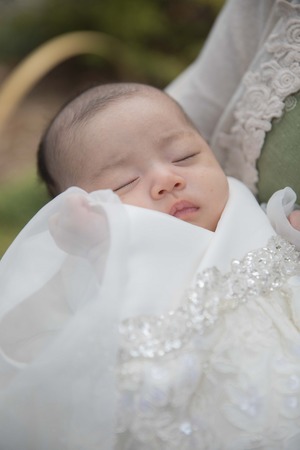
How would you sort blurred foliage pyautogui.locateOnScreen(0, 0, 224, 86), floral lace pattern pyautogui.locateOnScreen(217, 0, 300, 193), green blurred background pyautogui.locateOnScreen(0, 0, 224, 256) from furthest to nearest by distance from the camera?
blurred foliage pyautogui.locateOnScreen(0, 0, 224, 86), green blurred background pyautogui.locateOnScreen(0, 0, 224, 256), floral lace pattern pyautogui.locateOnScreen(217, 0, 300, 193)

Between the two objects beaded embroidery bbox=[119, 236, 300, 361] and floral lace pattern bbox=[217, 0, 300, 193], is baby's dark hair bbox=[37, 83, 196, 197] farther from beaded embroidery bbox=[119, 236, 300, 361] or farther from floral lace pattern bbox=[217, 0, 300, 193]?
beaded embroidery bbox=[119, 236, 300, 361]

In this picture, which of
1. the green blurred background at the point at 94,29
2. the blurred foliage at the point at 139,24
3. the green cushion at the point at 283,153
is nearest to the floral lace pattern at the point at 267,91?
the green cushion at the point at 283,153

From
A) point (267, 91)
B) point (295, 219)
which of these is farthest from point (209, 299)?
point (267, 91)

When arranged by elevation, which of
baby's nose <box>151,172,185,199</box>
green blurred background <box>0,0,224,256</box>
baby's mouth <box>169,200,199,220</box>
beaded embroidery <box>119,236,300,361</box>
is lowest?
green blurred background <box>0,0,224,256</box>

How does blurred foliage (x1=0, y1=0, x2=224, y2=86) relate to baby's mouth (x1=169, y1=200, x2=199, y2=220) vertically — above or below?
below

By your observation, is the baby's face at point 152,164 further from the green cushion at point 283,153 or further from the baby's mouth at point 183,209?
the green cushion at point 283,153

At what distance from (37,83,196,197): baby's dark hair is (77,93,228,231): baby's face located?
0.07 ft

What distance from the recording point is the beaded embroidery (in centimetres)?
77

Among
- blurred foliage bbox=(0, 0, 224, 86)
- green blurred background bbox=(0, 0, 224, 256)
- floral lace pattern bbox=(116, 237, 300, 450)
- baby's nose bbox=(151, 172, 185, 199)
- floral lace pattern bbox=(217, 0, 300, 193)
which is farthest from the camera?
blurred foliage bbox=(0, 0, 224, 86)

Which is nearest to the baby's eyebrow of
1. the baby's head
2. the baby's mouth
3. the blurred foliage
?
the baby's head

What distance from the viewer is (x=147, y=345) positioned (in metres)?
0.77

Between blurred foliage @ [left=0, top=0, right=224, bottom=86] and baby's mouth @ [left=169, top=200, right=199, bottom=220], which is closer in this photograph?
baby's mouth @ [left=169, top=200, right=199, bottom=220]

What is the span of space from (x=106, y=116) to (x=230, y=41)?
0.41 meters

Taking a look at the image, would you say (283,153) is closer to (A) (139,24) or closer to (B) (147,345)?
(B) (147,345)
